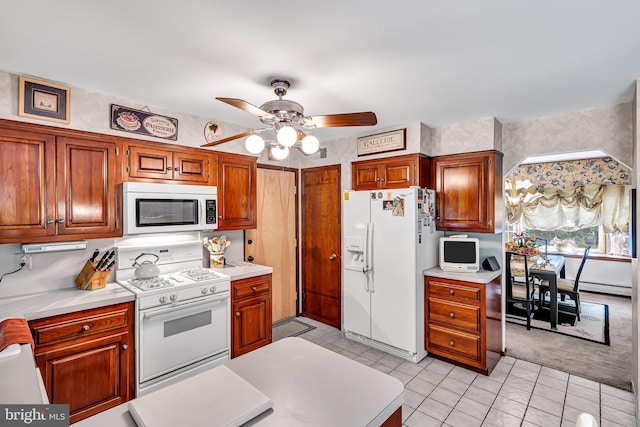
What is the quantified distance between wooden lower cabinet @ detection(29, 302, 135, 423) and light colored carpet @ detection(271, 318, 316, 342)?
68.3 inches

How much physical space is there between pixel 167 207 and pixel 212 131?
97 cm

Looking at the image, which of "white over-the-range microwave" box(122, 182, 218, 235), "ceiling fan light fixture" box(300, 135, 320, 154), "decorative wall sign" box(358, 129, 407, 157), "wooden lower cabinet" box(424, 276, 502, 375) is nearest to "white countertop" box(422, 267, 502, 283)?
"wooden lower cabinet" box(424, 276, 502, 375)

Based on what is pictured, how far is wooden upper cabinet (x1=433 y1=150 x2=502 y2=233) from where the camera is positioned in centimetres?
322

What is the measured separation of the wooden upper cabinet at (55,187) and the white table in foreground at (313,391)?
1950 mm

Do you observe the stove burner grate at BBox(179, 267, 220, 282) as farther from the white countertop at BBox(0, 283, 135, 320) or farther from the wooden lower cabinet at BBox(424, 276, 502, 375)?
the wooden lower cabinet at BBox(424, 276, 502, 375)

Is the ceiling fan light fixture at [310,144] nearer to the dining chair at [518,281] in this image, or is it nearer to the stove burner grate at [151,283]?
the stove burner grate at [151,283]

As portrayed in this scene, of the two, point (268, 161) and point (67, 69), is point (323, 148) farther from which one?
point (67, 69)

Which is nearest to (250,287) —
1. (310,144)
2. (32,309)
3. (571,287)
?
(32,309)

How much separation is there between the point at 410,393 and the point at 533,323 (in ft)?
8.85

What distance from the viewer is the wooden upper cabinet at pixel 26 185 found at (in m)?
2.18

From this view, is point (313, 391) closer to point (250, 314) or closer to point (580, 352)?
point (250, 314)

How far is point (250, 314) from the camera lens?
10.5ft

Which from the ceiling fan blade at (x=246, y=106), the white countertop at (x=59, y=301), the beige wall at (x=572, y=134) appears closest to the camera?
the ceiling fan blade at (x=246, y=106)

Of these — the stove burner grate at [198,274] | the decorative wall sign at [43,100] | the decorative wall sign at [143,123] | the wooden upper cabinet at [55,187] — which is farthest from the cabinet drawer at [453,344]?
the decorative wall sign at [43,100]
